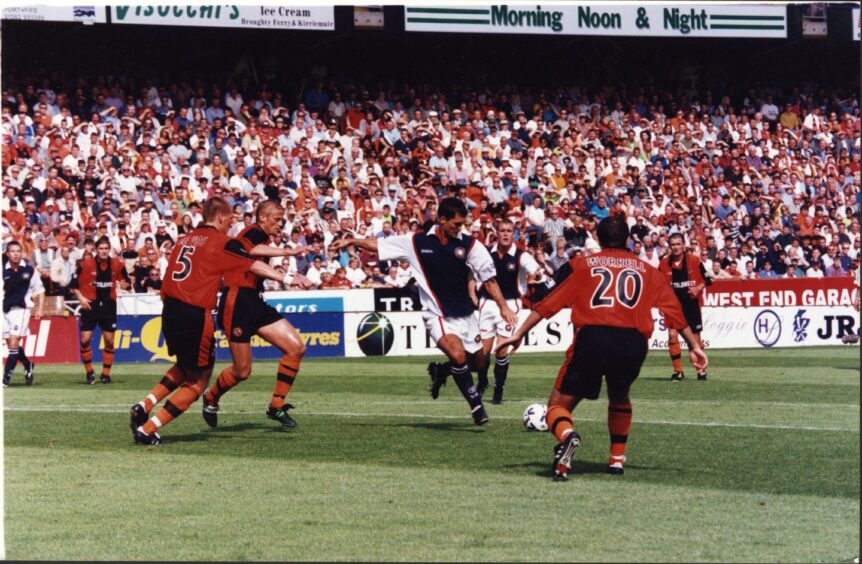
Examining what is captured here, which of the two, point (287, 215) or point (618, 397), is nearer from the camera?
point (618, 397)

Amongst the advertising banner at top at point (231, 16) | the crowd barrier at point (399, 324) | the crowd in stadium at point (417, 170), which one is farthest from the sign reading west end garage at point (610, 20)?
the crowd barrier at point (399, 324)

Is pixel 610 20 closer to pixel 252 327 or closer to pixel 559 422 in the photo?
pixel 252 327

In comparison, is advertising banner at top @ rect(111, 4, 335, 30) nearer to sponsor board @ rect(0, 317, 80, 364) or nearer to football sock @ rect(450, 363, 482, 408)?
A: sponsor board @ rect(0, 317, 80, 364)

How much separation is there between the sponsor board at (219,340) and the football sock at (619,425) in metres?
16.6

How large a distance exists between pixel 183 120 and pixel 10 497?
2235 cm

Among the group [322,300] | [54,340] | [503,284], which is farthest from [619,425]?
[54,340]

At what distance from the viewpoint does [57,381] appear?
21.5 meters

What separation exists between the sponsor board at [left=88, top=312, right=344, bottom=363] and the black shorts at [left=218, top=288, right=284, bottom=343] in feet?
40.6

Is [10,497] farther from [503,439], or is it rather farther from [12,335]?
[12,335]

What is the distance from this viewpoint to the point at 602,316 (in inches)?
369

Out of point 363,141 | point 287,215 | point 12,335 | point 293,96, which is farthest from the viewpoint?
point 293,96

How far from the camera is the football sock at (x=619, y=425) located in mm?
9688

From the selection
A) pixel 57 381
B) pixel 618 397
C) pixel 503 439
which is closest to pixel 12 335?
pixel 57 381

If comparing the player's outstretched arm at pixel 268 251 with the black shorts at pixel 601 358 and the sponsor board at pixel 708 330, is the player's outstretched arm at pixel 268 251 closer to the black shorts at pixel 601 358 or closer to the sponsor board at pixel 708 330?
the black shorts at pixel 601 358
